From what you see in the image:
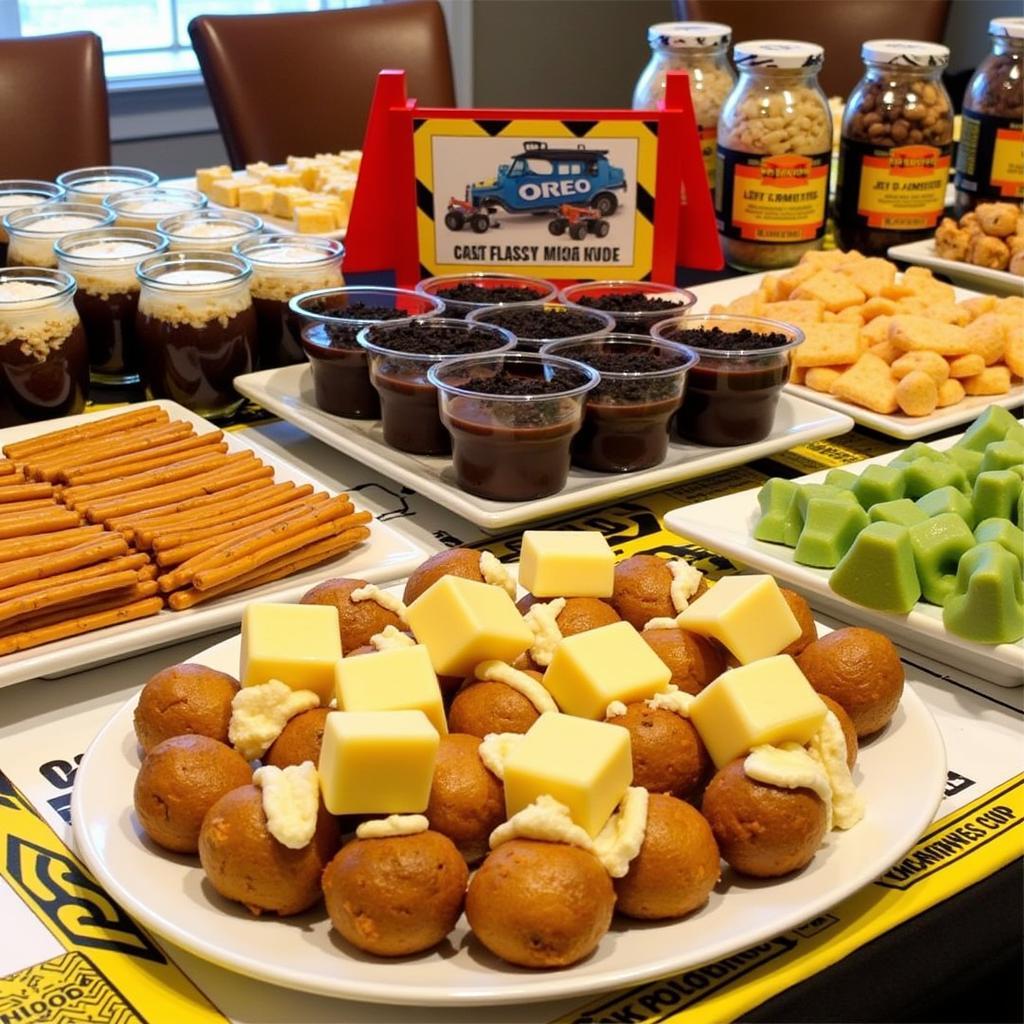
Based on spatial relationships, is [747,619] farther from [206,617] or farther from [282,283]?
[282,283]

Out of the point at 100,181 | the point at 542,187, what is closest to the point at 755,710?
the point at 542,187

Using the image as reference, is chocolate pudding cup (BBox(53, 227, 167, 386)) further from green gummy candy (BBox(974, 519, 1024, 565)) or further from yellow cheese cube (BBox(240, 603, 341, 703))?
green gummy candy (BBox(974, 519, 1024, 565))

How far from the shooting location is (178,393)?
61.7 inches

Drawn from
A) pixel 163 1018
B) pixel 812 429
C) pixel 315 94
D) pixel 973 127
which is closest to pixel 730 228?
pixel 973 127

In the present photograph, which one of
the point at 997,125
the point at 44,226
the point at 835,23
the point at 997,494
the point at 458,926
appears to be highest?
the point at 835,23

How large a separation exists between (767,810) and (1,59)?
83.6 inches

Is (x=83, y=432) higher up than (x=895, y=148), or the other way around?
(x=895, y=148)

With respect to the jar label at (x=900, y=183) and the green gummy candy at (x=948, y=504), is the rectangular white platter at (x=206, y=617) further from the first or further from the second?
the jar label at (x=900, y=183)

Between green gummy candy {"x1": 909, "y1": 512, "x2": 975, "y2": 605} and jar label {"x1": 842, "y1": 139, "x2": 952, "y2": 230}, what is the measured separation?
3.49ft

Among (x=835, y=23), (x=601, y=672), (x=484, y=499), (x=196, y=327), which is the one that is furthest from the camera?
(x=835, y=23)

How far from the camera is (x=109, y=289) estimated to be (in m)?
1.60

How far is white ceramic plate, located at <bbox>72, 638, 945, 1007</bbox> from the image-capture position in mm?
703

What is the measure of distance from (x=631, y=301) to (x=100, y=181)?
0.91 m

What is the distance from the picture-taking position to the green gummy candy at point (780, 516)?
1.21 m
